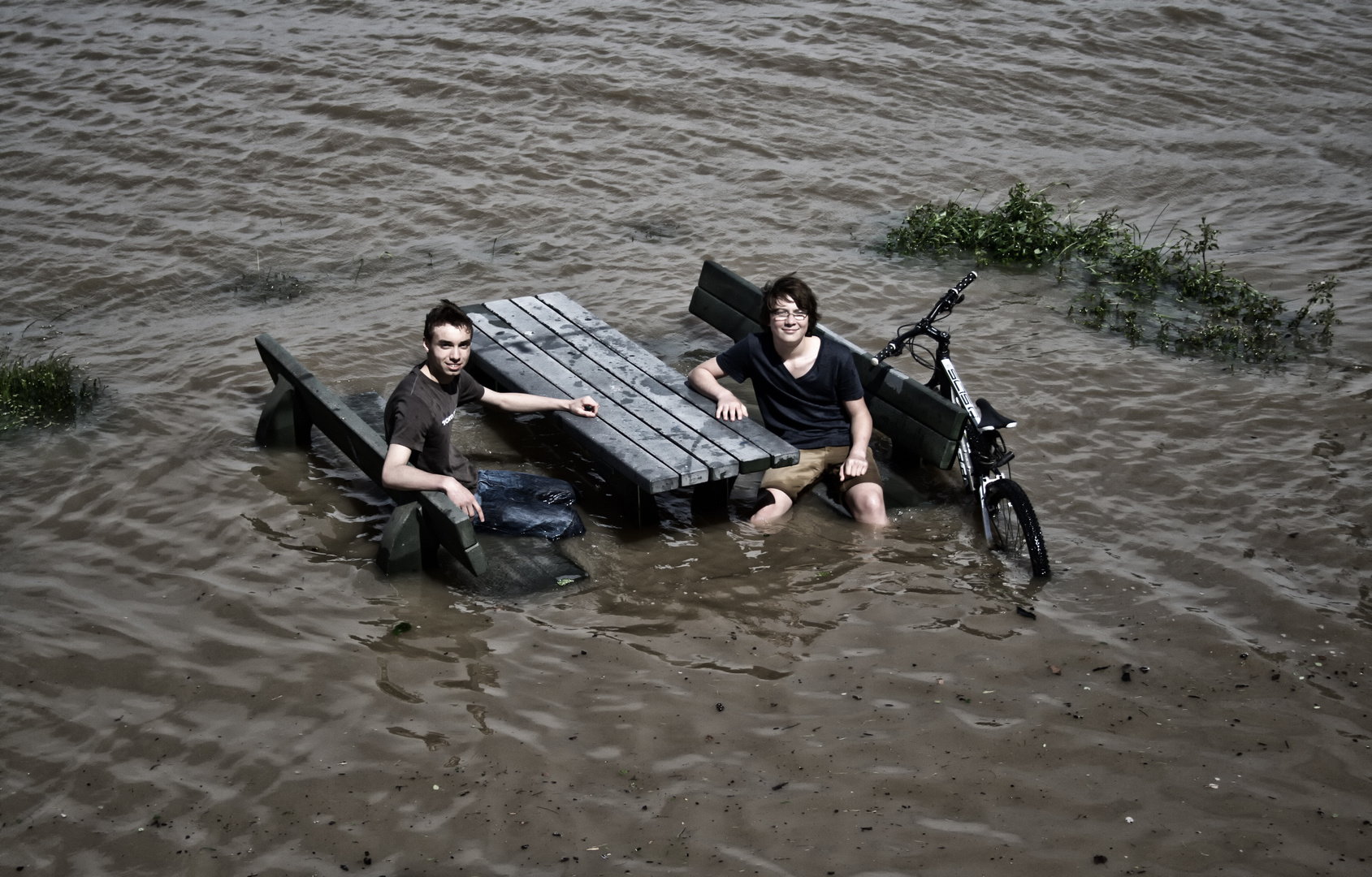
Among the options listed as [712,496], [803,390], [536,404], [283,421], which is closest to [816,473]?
[803,390]

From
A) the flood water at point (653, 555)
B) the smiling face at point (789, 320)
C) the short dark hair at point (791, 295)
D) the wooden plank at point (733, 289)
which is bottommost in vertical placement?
the flood water at point (653, 555)

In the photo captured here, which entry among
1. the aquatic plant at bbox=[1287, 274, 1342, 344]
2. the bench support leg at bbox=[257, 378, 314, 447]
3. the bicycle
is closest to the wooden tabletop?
the bicycle

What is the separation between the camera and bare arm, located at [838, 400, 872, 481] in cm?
629

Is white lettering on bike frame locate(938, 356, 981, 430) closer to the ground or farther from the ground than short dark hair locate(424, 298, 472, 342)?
closer to the ground

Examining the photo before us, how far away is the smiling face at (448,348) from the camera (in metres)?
5.51

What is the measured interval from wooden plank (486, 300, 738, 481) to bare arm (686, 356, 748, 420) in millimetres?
247

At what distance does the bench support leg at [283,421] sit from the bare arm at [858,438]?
334 centimetres

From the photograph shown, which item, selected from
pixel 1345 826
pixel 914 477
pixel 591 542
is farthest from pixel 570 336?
pixel 1345 826

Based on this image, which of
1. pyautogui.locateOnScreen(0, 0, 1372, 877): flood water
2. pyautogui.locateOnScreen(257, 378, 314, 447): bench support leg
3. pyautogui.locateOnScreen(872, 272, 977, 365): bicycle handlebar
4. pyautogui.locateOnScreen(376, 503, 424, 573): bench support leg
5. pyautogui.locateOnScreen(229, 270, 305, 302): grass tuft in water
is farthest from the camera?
pyautogui.locateOnScreen(229, 270, 305, 302): grass tuft in water

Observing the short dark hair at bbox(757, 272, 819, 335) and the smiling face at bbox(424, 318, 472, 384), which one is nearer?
the smiling face at bbox(424, 318, 472, 384)

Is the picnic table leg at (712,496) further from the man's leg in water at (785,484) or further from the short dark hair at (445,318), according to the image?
the short dark hair at (445,318)

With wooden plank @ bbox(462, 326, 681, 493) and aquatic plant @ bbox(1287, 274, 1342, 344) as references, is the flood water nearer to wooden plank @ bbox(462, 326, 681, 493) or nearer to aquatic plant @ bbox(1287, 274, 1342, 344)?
aquatic plant @ bbox(1287, 274, 1342, 344)

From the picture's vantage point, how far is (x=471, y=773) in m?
4.53

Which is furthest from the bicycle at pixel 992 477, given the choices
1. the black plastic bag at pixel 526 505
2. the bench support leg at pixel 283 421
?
the bench support leg at pixel 283 421
